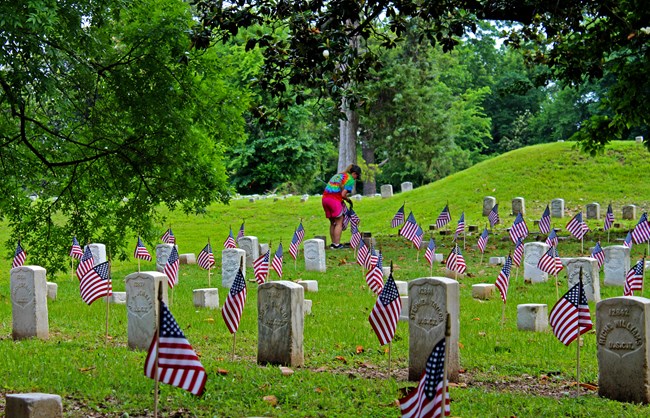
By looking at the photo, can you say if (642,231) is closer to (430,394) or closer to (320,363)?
(320,363)

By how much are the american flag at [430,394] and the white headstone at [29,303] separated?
9467 mm

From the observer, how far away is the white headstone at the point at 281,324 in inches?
485

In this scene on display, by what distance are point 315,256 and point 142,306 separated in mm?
13465

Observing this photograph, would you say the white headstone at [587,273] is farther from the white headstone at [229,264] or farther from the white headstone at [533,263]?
the white headstone at [229,264]

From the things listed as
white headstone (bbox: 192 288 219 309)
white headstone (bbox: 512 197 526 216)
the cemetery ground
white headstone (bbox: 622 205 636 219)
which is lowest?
the cemetery ground

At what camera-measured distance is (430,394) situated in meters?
6.61

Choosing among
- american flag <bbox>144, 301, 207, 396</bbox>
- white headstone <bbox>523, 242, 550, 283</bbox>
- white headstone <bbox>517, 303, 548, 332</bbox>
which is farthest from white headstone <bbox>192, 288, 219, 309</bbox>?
american flag <bbox>144, 301, 207, 396</bbox>

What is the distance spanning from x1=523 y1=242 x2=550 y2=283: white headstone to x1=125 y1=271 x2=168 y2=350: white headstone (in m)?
12.3

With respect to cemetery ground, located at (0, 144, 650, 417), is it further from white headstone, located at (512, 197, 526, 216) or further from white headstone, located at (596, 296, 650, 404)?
white headstone, located at (512, 197, 526, 216)

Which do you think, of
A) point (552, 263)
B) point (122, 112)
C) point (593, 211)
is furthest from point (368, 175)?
point (122, 112)

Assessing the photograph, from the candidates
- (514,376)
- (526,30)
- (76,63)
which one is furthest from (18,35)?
(526,30)

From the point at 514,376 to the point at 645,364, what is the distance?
7.15ft

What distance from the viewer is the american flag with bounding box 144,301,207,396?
7.97m

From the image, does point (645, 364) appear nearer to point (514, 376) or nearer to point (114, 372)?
point (514, 376)
